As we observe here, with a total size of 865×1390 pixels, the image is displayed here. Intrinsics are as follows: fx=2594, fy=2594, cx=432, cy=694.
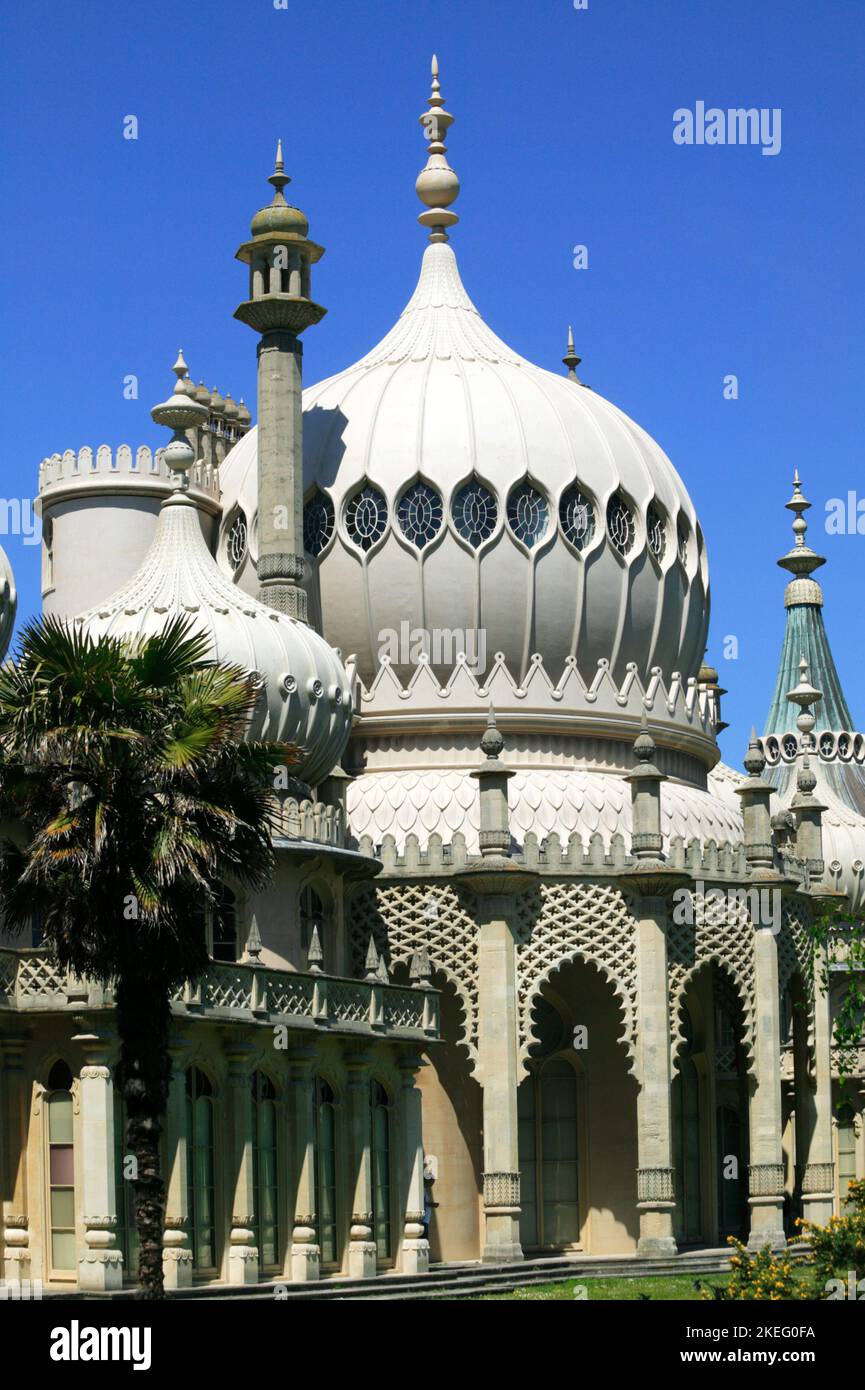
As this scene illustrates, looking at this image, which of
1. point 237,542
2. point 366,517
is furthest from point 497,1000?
point 237,542

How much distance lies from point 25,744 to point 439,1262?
17.4 m

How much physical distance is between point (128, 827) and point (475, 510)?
19.9 metres

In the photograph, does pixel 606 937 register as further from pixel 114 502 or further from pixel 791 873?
pixel 114 502

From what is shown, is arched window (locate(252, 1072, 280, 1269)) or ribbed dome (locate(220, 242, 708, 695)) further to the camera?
ribbed dome (locate(220, 242, 708, 695))

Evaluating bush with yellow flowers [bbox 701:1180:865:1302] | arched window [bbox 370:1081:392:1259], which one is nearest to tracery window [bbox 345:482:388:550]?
arched window [bbox 370:1081:392:1259]

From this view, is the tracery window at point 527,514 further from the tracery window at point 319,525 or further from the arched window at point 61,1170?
the arched window at point 61,1170

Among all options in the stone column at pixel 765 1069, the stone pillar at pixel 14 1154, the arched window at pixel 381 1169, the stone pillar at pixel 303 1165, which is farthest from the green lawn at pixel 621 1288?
the stone pillar at pixel 14 1154

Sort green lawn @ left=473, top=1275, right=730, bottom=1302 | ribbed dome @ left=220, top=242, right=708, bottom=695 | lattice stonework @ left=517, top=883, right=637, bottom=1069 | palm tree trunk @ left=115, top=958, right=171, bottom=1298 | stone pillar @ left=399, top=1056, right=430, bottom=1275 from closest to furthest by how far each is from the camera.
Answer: palm tree trunk @ left=115, top=958, right=171, bottom=1298 → green lawn @ left=473, top=1275, right=730, bottom=1302 → stone pillar @ left=399, top=1056, right=430, bottom=1275 → lattice stonework @ left=517, top=883, right=637, bottom=1069 → ribbed dome @ left=220, top=242, right=708, bottom=695

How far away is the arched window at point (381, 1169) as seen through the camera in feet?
114

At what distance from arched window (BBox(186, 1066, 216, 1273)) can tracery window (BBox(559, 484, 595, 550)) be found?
48.8ft

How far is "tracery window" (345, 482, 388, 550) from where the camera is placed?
42.5 metres

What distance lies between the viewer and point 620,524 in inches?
1729

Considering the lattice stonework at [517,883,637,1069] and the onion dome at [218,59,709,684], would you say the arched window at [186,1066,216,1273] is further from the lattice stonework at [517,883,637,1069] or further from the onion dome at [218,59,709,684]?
the onion dome at [218,59,709,684]
